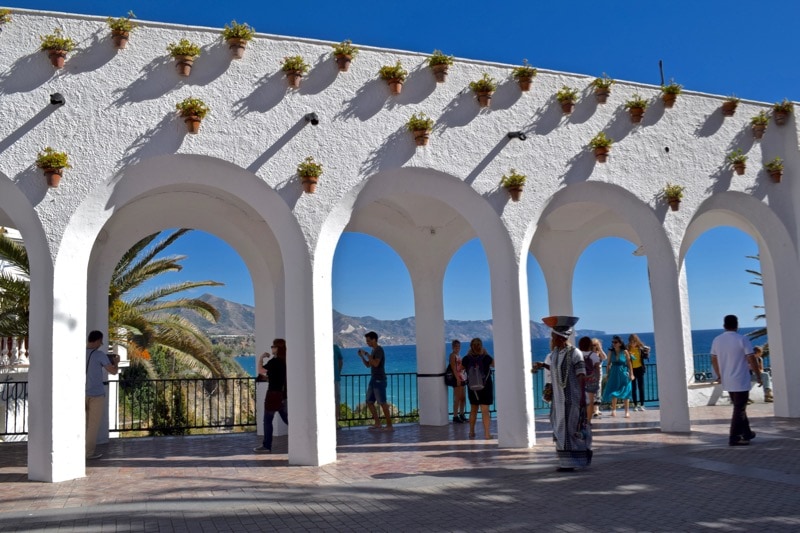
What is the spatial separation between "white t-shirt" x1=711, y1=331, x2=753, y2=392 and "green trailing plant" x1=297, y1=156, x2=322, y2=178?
5.88 meters

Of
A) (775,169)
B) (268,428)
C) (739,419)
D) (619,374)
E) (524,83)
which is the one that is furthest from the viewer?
(619,374)

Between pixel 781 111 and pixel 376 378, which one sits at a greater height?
pixel 781 111

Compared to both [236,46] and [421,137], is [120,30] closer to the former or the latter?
[236,46]

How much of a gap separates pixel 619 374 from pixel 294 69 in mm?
8742

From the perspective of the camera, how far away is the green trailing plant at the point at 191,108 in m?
10.0

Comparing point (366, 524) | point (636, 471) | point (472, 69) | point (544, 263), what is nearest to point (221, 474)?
point (366, 524)

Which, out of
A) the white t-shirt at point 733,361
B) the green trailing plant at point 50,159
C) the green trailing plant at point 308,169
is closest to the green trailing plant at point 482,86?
the green trailing plant at point 308,169

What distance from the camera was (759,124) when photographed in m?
13.8

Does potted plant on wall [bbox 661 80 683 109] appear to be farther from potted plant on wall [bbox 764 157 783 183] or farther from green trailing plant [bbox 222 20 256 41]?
green trailing plant [bbox 222 20 256 41]

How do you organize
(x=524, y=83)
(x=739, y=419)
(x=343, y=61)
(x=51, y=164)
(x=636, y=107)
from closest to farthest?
(x=51, y=164) → (x=739, y=419) → (x=343, y=61) → (x=524, y=83) → (x=636, y=107)

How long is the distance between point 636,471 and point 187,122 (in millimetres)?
6998

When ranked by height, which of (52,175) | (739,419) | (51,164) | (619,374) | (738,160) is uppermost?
(738,160)

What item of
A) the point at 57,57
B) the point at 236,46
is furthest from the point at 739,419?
the point at 57,57

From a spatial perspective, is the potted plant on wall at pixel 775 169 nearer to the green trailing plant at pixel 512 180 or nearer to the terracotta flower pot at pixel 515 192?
the green trailing plant at pixel 512 180
